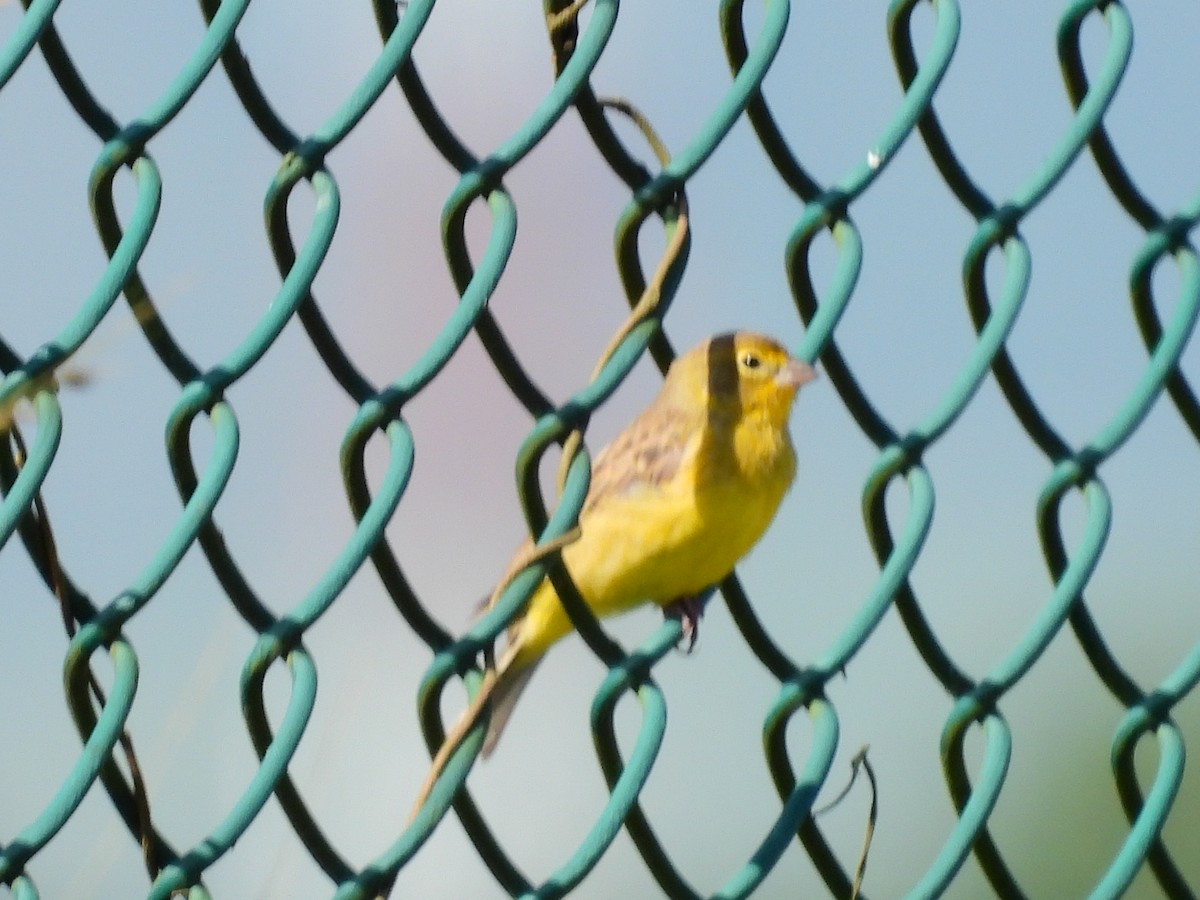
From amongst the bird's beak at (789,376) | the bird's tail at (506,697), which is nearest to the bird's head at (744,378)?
the bird's beak at (789,376)

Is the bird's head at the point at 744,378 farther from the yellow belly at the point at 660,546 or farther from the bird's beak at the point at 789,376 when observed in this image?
the yellow belly at the point at 660,546

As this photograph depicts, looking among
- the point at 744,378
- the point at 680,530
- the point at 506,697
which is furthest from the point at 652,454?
the point at 506,697

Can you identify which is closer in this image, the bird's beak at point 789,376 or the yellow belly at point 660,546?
the bird's beak at point 789,376

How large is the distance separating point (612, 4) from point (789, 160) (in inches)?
13.3

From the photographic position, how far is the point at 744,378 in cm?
379

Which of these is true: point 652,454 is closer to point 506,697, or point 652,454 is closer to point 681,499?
point 681,499

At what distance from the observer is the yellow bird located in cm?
340

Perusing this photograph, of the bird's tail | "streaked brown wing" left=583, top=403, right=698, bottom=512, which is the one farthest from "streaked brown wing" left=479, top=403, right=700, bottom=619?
the bird's tail

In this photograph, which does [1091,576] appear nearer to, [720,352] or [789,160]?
[789,160]

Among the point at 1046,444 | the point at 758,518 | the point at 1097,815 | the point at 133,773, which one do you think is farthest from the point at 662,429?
the point at 1097,815

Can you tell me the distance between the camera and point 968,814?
2.37 m

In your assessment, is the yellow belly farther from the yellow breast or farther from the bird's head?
the bird's head

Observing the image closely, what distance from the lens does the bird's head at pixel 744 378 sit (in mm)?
3646

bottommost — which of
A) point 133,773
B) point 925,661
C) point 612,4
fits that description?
point 925,661
